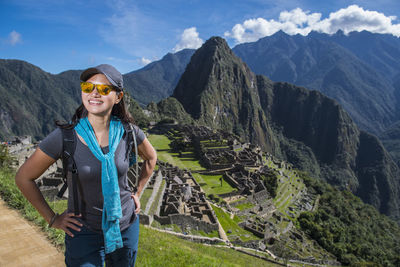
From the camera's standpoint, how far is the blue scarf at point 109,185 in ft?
8.25

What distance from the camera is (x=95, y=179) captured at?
2496 millimetres

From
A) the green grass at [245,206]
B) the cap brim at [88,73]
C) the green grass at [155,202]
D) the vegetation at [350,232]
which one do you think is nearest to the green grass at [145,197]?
the green grass at [155,202]

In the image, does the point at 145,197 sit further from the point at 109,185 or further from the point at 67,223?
the point at 109,185

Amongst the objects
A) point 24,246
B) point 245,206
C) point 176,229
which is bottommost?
point 245,206

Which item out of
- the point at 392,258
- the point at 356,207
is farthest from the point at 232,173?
the point at 356,207

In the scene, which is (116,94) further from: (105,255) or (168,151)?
(168,151)

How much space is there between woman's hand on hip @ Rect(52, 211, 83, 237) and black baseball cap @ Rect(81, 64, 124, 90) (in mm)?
1445

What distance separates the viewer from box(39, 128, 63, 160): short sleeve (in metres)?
2.33

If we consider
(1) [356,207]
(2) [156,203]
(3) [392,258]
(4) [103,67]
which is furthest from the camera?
(1) [356,207]

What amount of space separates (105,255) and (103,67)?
2106 mm

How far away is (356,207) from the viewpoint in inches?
2926

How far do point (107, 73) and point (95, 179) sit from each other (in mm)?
1138

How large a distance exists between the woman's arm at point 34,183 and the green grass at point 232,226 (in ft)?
74.8

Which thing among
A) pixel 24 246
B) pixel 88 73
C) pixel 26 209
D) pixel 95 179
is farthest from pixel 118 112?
pixel 26 209
